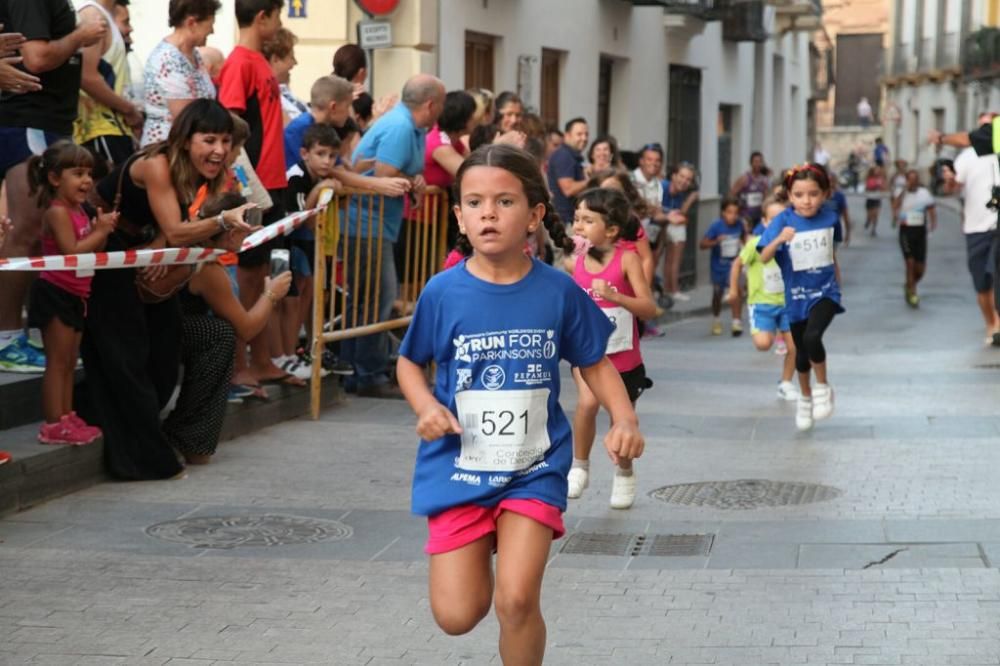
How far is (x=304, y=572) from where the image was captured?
6.98 m

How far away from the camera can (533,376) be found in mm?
4969

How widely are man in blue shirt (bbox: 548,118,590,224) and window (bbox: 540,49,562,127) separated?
16.2 feet

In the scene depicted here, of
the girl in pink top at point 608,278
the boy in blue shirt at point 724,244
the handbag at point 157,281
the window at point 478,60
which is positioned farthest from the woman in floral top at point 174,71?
the boy in blue shirt at point 724,244

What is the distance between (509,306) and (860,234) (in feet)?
135

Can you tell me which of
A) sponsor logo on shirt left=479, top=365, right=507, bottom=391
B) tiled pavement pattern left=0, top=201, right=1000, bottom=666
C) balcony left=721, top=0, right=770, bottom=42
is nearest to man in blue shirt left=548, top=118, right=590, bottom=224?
tiled pavement pattern left=0, top=201, right=1000, bottom=666

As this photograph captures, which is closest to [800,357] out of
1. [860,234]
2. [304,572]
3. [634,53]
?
[304,572]

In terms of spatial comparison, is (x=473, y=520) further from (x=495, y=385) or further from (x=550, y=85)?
(x=550, y=85)

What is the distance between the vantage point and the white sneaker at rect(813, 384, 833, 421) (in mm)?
11180

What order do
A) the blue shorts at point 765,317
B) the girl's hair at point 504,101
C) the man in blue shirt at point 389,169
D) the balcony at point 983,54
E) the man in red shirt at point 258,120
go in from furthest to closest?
the balcony at point 983,54, the girl's hair at point 504,101, the blue shorts at point 765,317, the man in blue shirt at point 389,169, the man in red shirt at point 258,120

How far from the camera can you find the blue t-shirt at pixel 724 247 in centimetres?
2203

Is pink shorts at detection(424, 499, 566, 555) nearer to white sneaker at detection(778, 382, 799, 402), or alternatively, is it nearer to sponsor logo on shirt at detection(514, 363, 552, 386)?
sponsor logo on shirt at detection(514, 363, 552, 386)

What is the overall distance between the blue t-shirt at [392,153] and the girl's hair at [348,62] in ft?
4.05

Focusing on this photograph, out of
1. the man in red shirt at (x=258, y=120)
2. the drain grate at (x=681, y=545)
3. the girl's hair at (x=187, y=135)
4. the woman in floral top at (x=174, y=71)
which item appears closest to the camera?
the drain grate at (x=681, y=545)

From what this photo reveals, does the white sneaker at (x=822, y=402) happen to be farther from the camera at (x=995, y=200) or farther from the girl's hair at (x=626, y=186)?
the camera at (x=995, y=200)
